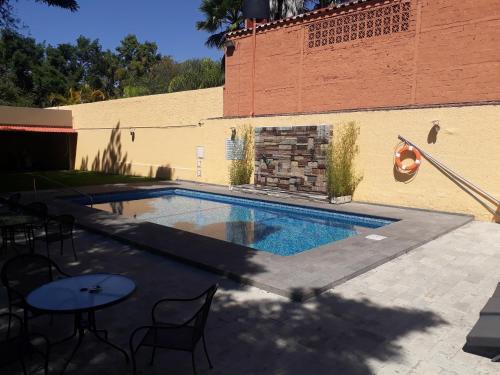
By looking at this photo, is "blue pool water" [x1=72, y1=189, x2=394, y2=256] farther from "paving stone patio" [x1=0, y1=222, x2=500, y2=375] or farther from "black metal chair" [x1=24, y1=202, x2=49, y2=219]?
"black metal chair" [x1=24, y1=202, x2=49, y2=219]

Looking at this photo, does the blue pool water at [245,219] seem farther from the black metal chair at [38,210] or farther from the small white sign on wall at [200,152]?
the black metal chair at [38,210]

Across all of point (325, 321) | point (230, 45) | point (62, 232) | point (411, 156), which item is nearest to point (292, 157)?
point (411, 156)

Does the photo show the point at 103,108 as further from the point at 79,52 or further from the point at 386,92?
the point at 79,52

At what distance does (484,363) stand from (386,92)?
9.98 metres

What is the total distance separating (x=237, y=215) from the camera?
12.4 m

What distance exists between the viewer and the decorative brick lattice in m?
11.9

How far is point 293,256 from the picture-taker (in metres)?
6.73

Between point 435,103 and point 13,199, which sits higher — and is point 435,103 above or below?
above

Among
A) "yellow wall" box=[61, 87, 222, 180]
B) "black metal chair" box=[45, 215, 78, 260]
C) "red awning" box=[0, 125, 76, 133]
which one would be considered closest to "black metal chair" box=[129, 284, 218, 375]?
"black metal chair" box=[45, 215, 78, 260]

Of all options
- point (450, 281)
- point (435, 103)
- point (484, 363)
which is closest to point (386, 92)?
point (435, 103)

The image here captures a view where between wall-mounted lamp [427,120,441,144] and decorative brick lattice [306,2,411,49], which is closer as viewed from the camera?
wall-mounted lamp [427,120,441,144]

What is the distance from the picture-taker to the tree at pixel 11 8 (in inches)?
553

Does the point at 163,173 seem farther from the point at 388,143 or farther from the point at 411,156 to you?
the point at 411,156

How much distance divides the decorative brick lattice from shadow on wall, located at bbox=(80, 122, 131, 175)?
1318 cm
